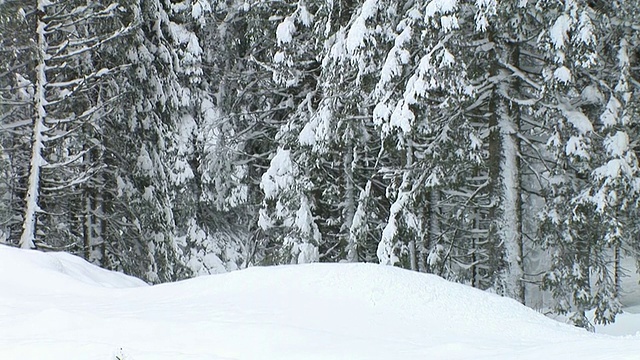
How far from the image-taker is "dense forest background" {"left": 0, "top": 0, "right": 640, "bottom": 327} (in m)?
11.8

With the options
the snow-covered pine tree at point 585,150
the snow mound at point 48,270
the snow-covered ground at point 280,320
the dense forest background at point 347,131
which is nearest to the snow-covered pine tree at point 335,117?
the dense forest background at point 347,131

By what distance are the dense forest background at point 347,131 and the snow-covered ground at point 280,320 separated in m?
4.77

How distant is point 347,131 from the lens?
542 inches

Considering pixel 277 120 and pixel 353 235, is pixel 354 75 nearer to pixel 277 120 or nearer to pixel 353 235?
pixel 353 235

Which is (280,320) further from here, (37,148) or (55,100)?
(55,100)

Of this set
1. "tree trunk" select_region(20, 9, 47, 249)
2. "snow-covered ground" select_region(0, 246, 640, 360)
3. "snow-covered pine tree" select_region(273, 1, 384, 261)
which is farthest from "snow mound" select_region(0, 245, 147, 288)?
"snow-covered pine tree" select_region(273, 1, 384, 261)

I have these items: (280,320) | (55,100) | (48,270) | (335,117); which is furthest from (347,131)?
(280,320)

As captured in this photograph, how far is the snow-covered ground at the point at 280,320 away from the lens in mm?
5125

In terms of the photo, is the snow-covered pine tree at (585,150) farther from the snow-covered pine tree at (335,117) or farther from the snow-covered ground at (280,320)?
the snow-covered ground at (280,320)

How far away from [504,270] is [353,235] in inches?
116

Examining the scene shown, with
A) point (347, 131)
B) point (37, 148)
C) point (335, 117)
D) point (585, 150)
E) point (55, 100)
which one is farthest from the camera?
point (335, 117)

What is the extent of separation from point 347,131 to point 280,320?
26.4 ft

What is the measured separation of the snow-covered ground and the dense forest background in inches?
188

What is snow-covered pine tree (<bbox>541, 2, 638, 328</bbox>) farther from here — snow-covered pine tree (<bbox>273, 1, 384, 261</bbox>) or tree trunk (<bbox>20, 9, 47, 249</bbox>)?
tree trunk (<bbox>20, 9, 47, 249</bbox>)
